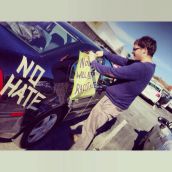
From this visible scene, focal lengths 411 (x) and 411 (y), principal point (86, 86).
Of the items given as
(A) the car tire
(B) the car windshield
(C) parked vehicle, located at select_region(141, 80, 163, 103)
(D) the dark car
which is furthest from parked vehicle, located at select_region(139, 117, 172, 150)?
(B) the car windshield

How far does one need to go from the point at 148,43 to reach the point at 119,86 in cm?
63

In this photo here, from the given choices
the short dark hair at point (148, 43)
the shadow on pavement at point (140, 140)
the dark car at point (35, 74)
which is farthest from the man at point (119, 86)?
the shadow on pavement at point (140, 140)

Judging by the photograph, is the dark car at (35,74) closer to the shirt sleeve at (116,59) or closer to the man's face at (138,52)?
the shirt sleeve at (116,59)

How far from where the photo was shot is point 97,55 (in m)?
4.98

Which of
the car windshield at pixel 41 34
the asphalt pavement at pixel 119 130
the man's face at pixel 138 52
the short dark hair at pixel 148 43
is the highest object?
the short dark hair at pixel 148 43

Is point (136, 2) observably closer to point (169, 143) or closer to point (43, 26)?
point (43, 26)

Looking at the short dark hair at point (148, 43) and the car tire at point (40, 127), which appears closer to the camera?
the car tire at point (40, 127)

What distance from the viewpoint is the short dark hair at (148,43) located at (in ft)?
16.2

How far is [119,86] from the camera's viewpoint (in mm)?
4906

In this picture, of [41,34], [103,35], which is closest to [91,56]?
[103,35]

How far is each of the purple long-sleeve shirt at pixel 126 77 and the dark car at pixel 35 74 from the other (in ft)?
1.26

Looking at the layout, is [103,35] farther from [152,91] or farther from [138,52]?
[152,91]

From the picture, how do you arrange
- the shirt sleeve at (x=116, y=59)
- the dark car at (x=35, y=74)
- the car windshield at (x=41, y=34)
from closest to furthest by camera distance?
1. the dark car at (x=35, y=74)
2. the car windshield at (x=41, y=34)
3. the shirt sleeve at (x=116, y=59)

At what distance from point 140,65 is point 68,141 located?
1.25 meters
